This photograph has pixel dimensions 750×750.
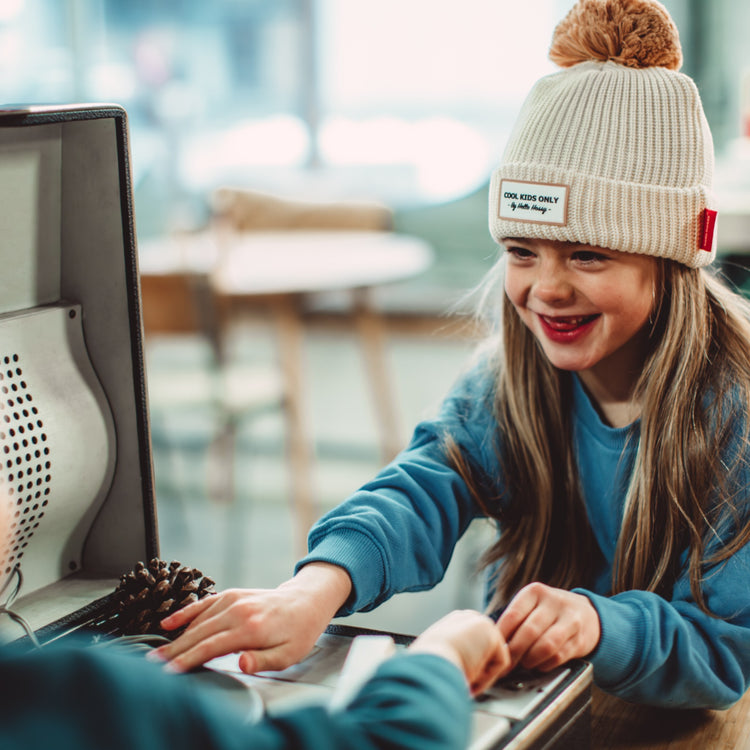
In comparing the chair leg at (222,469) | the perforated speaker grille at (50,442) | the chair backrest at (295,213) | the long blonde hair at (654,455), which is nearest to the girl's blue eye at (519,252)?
the long blonde hair at (654,455)

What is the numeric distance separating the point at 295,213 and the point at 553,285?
261 centimetres

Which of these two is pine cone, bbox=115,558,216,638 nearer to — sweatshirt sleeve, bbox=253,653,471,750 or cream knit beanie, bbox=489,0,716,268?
sweatshirt sleeve, bbox=253,653,471,750

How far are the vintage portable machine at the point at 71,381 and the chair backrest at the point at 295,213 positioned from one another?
8.06 feet

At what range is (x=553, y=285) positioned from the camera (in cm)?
97

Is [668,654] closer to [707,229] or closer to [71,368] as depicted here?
[707,229]

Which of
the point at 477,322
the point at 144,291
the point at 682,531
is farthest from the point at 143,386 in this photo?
the point at 144,291

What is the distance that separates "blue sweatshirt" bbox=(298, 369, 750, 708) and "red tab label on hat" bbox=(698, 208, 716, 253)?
7.4 inches

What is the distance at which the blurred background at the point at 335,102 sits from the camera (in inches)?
182

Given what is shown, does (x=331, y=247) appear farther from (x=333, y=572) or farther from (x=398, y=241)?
(x=333, y=572)

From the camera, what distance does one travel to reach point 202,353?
16.3 ft

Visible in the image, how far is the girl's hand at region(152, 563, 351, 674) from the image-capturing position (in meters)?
0.71

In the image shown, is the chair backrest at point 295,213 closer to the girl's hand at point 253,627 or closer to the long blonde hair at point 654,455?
the long blonde hair at point 654,455

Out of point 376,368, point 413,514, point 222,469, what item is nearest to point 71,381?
point 413,514

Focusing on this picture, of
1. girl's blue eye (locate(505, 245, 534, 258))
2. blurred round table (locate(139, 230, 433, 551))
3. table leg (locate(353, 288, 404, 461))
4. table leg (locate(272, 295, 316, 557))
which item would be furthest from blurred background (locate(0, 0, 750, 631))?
girl's blue eye (locate(505, 245, 534, 258))
